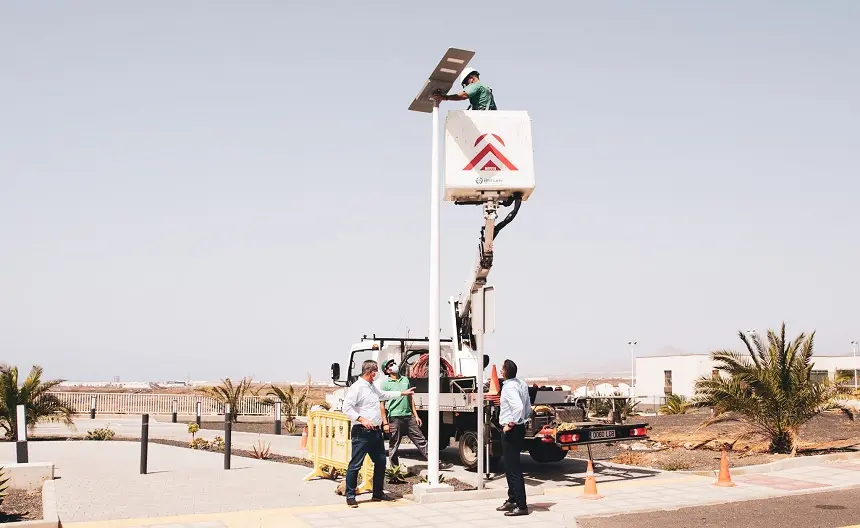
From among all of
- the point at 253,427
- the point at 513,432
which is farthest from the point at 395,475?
the point at 253,427

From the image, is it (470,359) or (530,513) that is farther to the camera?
(470,359)

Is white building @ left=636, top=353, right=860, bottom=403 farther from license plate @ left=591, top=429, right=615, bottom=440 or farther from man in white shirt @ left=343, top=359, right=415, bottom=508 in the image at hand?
man in white shirt @ left=343, top=359, right=415, bottom=508

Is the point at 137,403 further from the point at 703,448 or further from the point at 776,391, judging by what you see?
the point at 776,391

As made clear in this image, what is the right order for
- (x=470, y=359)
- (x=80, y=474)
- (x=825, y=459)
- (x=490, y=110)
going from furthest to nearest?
(x=470, y=359), (x=825, y=459), (x=80, y=474), (x=490, y=110)

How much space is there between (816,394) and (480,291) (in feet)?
28.5

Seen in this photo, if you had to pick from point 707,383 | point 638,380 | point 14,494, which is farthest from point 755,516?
point 638,380

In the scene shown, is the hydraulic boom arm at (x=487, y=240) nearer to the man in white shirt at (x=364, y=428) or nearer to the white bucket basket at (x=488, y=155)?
the white bucket basket at (x=488, y=155)

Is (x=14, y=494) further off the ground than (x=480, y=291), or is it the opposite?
(x=480, y=291)

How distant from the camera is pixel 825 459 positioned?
15320mm

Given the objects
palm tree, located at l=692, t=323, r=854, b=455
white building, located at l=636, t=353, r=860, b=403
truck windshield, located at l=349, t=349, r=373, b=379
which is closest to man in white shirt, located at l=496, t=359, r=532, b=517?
truck windshield, located at l=349, t=349, r=373, b=379

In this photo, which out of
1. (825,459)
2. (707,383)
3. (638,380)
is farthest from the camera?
(638,380)

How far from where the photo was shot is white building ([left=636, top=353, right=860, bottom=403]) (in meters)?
66.2

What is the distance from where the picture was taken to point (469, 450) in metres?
14.6

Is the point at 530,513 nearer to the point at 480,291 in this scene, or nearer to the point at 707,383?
the point at 480,291
